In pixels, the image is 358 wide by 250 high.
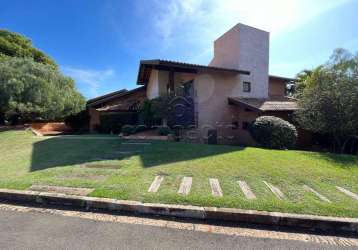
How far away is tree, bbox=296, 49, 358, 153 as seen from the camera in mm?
9508

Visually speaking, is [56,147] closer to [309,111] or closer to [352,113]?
[309,111]

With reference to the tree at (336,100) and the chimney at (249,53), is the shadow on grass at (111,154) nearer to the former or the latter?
the tree at (336,100)

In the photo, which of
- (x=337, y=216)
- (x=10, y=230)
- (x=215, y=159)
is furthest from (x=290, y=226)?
(x=10, y=230)

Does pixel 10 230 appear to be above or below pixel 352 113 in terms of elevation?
below

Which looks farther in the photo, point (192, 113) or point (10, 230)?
point (192, 113)

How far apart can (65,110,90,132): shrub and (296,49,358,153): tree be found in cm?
1870

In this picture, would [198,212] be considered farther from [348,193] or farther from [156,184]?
[348,193]

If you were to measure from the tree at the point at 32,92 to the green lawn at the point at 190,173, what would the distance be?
6906 mm

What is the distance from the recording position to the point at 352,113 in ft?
30.8

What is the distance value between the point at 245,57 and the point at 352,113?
7917 millimetres

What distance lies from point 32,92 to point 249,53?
16.0 metres

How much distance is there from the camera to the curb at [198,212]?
124 inches

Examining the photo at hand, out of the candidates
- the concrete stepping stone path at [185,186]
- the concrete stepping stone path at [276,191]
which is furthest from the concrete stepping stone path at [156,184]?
the concrete stepping stone path at [276,191]

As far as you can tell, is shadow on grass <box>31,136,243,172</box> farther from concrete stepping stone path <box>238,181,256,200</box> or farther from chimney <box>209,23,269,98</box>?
chimney <box>209,23,269,98</box>
